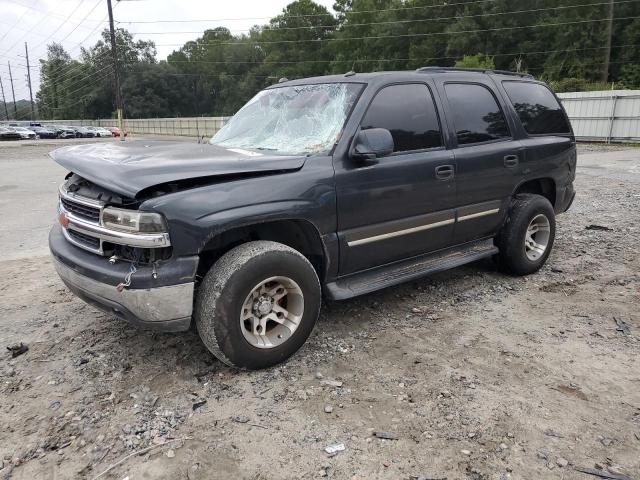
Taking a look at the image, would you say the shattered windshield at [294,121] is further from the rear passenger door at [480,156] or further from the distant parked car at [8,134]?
the distant parked car at [8,134]

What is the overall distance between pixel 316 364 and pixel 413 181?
1.59 meters

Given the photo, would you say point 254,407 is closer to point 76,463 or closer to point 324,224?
point 76,463

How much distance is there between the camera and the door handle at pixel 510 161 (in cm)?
470

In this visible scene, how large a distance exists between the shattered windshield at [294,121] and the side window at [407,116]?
21 cm

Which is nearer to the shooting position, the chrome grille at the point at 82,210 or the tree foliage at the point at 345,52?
the chrome grille at the point at 82,210

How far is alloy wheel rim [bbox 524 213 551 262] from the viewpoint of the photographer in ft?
16.9

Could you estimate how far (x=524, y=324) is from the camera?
4.05 meters

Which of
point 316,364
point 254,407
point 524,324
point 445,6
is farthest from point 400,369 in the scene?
point 445,6

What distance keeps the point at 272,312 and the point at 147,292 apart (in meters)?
0.84

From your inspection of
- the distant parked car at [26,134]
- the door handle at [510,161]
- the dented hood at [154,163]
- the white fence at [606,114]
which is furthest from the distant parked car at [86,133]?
the door handle at [510,161]

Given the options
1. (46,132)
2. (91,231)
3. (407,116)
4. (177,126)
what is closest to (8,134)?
(46,132)

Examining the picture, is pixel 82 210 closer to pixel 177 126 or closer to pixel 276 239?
pixel 276 239

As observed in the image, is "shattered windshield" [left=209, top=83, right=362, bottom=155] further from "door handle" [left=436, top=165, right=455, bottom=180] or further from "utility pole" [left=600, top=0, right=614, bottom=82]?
"utility pole" [left=600, top=0, right=614, bottom=82]

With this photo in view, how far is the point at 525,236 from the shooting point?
4980 millimetres
